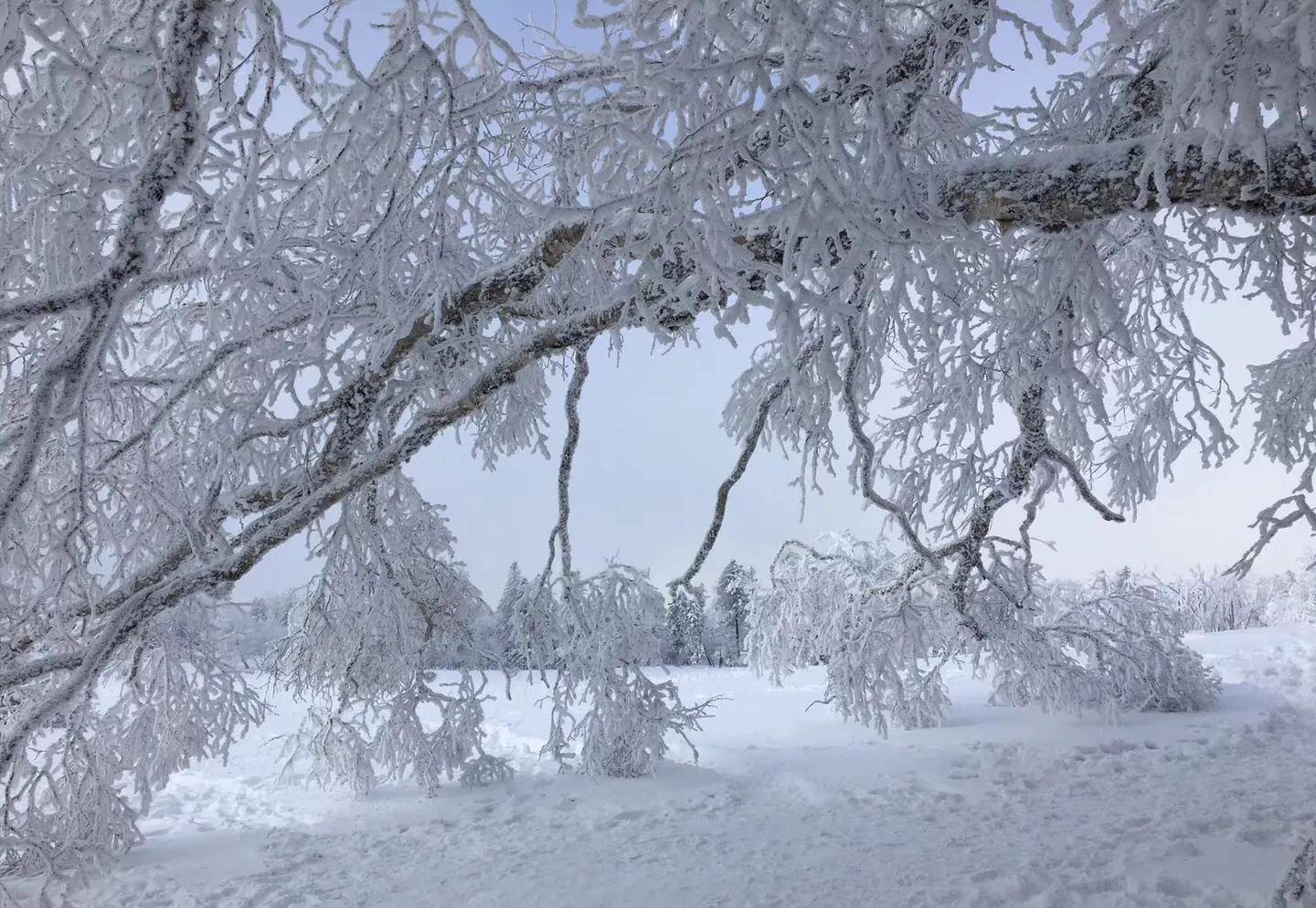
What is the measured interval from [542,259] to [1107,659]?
949cm

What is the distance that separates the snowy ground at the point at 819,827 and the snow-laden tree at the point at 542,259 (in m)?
1.42

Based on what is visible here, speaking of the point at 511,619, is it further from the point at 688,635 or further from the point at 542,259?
the point at 688,635

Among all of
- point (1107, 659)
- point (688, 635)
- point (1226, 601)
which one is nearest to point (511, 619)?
point (1107, 659)

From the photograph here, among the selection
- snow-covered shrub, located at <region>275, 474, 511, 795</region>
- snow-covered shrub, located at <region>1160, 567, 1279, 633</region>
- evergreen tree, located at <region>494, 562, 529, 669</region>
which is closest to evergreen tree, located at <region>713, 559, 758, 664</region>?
evergreen tree, located at <region>494, 562, 529, 669</region>

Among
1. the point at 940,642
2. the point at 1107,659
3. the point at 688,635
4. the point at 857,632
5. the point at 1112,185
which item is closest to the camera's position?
the point at 1112,185

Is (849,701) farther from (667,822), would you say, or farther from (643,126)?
(643,126)

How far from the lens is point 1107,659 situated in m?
9.79

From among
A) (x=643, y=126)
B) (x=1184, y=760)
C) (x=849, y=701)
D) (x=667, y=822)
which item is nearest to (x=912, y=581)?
(x=849, y=701)

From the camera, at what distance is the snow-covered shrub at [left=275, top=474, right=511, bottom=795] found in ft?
21.7

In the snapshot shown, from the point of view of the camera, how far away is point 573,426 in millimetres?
3994

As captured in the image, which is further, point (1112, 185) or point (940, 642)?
point (940, 642)

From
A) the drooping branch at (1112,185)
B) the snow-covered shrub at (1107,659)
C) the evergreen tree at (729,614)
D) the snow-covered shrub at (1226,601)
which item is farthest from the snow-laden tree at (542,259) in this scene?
the snow-covered shrub at (1226,601)

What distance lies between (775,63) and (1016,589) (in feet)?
21.6

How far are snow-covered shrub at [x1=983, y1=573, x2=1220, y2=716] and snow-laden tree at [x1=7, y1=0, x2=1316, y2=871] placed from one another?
3442 mm
